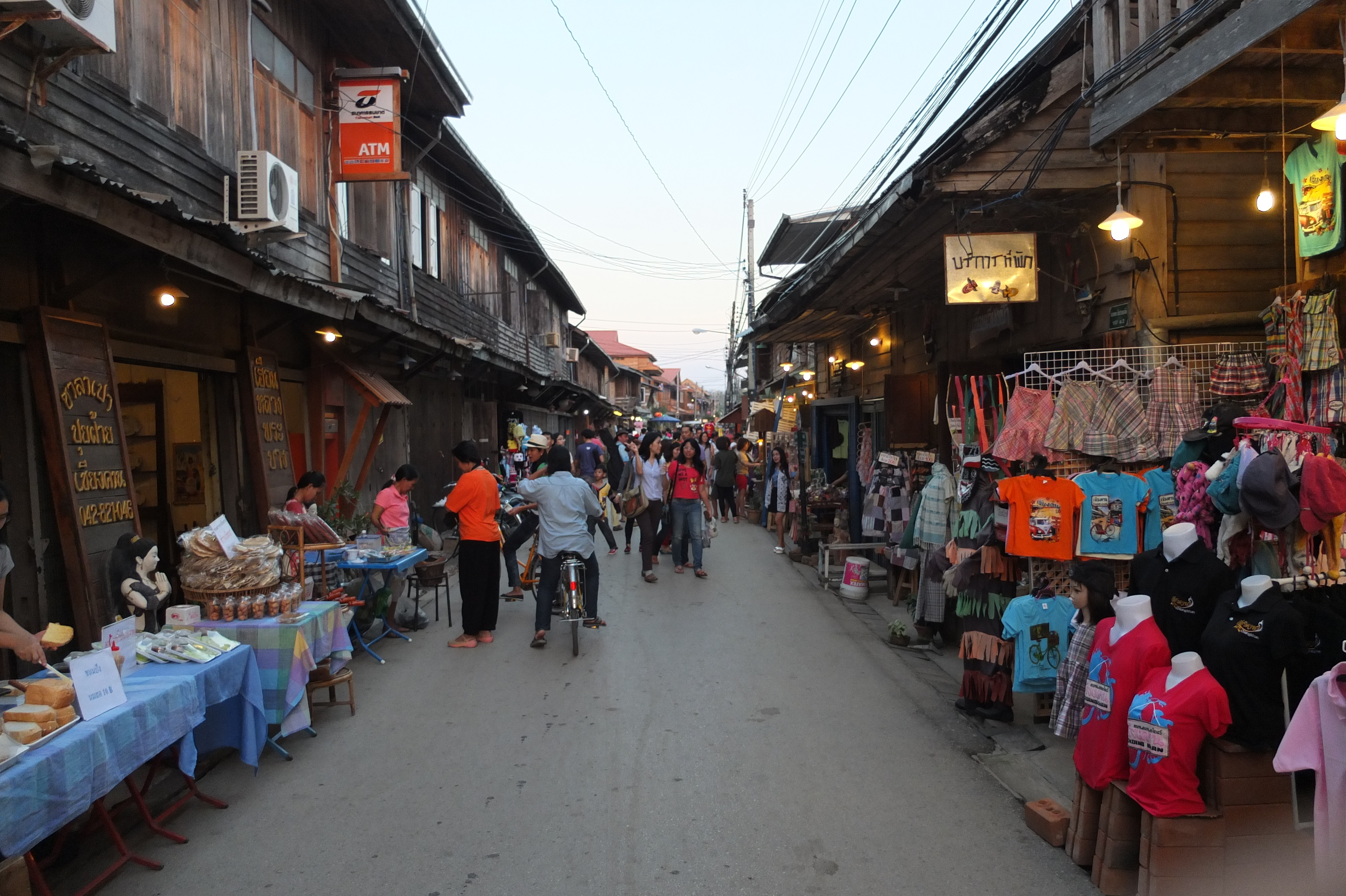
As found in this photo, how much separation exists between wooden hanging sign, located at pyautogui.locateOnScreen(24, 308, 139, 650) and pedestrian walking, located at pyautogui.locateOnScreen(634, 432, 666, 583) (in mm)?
6209

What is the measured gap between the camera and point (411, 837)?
408 cm

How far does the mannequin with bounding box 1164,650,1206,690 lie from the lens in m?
3.43

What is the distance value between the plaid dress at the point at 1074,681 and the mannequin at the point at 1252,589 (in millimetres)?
928

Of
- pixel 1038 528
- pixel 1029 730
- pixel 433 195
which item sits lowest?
pixel 1029 730

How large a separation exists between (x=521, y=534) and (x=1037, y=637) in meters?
5.98

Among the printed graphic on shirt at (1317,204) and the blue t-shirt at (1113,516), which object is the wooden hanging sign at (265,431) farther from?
the printed graphic on shirt at (1317,204)

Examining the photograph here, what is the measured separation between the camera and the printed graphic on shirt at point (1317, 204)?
5277 mm

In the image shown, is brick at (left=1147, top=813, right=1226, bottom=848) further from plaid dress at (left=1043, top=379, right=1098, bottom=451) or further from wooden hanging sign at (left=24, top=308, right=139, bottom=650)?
wooden hanging sign at (left=24, top=308, right=139, bottom=650)

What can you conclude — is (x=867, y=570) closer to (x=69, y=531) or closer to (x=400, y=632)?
(x=400, y=632)

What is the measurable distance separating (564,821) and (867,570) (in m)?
6.60

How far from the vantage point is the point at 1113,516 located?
5449mm

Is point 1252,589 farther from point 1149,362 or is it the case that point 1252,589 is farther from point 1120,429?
point 1149,362

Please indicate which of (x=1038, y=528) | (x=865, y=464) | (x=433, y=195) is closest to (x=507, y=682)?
(x=1038, y=528)

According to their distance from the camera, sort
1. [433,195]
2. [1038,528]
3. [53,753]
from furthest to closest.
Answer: [433,195] → [1038,528] → [53,753]
